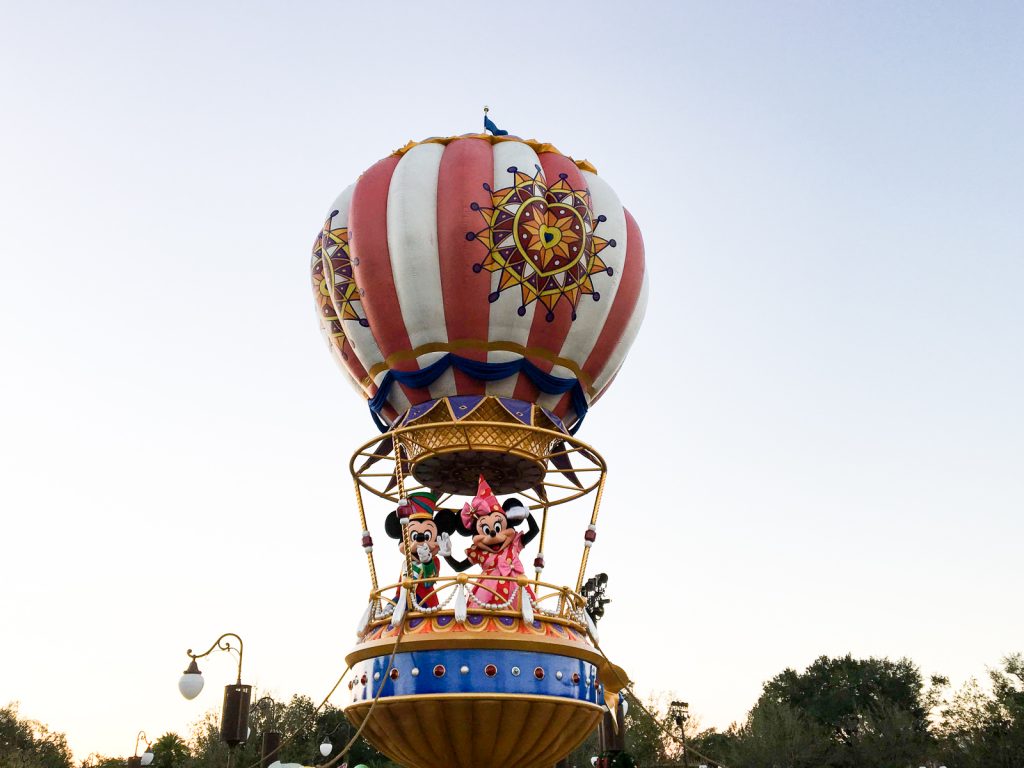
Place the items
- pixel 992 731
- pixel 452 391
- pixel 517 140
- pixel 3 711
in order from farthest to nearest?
pixel 3 711 → pixel 992 731 → pixel 517 140 → pixel 452 391

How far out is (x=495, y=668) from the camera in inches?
537

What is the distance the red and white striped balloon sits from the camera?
15695mm

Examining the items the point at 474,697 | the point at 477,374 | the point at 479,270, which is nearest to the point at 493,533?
the point at 477,374

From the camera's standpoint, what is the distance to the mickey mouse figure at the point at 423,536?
15273 millimetres

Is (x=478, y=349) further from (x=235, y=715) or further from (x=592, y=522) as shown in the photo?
(x=235, y=715)

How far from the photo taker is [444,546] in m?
16.4

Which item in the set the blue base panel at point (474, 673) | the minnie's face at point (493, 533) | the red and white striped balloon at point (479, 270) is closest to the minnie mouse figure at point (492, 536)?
the minnie's face at point (493, 533)

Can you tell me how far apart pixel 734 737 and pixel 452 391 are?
42.7m

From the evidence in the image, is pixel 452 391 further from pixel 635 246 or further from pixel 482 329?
pixel 635 246

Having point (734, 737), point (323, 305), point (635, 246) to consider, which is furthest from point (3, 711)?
point (635, 246)

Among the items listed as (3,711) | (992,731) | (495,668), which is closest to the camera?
(495,668)

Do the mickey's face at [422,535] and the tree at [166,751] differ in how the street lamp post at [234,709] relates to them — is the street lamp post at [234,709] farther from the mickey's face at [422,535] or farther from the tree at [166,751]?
the tree at [166,751]

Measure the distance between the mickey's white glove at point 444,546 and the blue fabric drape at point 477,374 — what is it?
8.40 ft

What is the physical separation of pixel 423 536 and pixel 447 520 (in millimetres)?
1558
